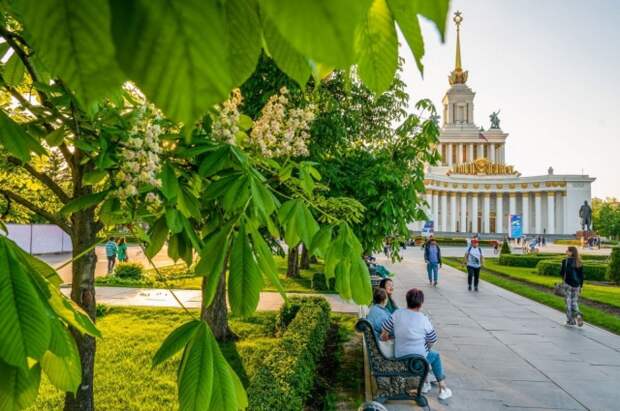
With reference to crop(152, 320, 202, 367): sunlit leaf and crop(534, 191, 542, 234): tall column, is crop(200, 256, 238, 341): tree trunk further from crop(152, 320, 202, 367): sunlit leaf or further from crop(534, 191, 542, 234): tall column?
crop(534, 191, 542, 234): tall column

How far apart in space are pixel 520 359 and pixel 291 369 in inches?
177

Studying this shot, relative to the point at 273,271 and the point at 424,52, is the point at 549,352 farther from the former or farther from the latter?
the point at 424,52

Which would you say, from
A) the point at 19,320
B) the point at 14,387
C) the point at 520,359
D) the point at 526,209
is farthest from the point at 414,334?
the point at 526,209

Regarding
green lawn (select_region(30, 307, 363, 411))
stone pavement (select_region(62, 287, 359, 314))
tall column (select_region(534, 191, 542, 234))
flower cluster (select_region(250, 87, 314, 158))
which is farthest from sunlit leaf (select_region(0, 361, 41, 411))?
tall column (select_region(534, 191, 542, 234))

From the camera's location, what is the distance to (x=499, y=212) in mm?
75938

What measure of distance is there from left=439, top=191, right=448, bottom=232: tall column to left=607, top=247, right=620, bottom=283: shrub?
188 ft

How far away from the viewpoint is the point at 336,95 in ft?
28.2

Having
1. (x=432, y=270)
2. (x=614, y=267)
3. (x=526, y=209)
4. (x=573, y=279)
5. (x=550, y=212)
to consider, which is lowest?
(x=432, y=270)

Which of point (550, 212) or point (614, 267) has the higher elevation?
point (550, 212)

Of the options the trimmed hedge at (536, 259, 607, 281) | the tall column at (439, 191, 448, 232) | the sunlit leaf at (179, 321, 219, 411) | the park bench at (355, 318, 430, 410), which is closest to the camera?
the sunlit leaf at (179, 321, 219, 411)

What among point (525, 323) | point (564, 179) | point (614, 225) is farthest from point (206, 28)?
point (614, 225)

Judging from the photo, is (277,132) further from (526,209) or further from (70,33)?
(526,209)

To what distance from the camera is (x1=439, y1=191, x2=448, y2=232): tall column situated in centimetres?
7506

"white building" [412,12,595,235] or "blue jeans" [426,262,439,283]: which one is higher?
"white building" [412,12,595,235]
